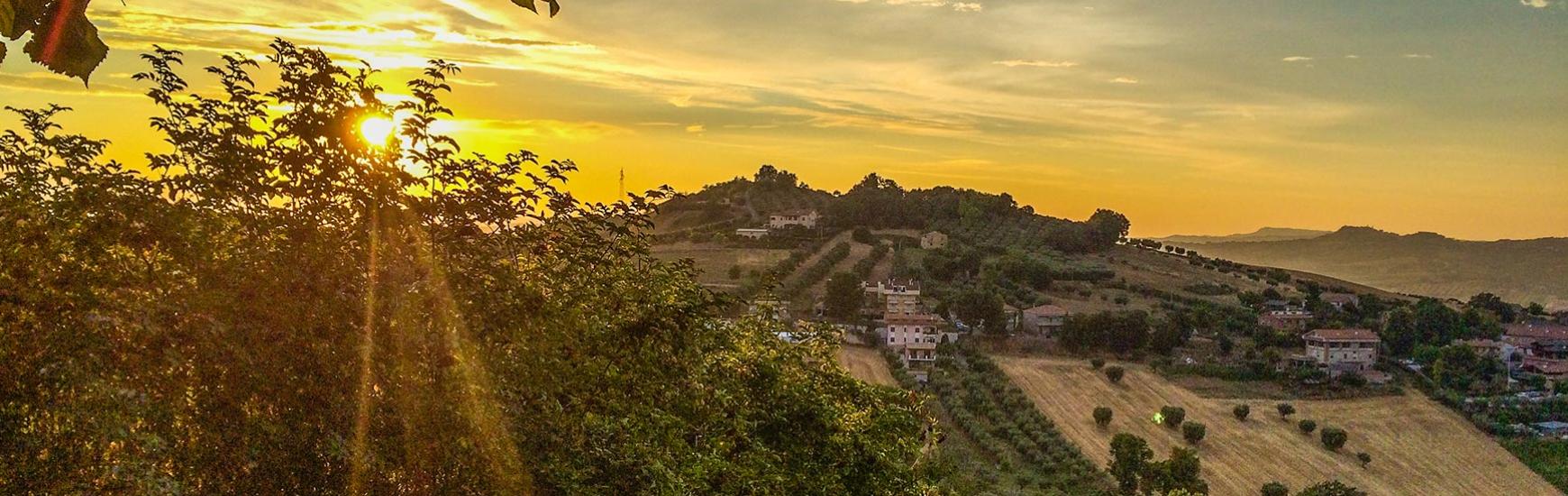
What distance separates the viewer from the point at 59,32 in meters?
2.36

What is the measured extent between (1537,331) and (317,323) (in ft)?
350

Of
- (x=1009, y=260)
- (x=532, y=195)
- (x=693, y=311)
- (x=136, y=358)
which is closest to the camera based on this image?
(x=136, y=358)

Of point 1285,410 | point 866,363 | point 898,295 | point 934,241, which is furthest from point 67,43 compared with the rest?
point 934,241

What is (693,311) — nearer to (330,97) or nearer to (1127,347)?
(330,97)

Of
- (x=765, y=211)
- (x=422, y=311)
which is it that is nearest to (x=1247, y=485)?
(x=422, y=311)

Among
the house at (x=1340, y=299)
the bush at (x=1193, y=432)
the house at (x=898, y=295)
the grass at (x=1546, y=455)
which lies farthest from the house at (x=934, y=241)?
the grass at (x=1546, y=455)

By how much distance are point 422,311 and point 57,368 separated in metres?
2.49

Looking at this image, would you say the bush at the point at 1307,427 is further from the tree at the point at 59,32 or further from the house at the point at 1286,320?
the tree at the point at 59,32

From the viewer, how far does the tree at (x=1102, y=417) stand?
5581 centimetres

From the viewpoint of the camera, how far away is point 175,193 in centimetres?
816

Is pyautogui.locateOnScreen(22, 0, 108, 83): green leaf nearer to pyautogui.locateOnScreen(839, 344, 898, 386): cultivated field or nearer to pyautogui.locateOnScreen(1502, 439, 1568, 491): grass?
pyautogui.locateOnScreen(839, 344, 898, 386): cultivated field

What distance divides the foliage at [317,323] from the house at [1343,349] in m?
77.0

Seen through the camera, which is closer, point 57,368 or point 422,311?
point 57,368

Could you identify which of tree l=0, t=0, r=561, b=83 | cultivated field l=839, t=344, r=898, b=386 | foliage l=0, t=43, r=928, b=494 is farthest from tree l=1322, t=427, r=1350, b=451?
tree l=0, t=0, r=561, b=83
